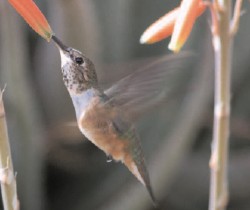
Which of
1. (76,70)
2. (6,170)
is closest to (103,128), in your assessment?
(76,70)

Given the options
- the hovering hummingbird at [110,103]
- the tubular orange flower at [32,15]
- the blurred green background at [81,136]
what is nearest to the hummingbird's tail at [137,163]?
the hovering hummingbird at [110,103]

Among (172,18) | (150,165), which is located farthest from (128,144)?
(150,165)

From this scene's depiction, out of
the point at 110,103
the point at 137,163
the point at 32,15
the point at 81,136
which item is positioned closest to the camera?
the point at 32,15

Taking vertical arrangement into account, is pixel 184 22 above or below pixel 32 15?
below

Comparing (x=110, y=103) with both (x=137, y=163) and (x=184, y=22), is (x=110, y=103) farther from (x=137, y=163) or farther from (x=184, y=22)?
(x=184, y=22)

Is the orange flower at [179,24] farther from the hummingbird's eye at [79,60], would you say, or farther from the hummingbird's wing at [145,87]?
the hummingbird's eye at [79,60]
